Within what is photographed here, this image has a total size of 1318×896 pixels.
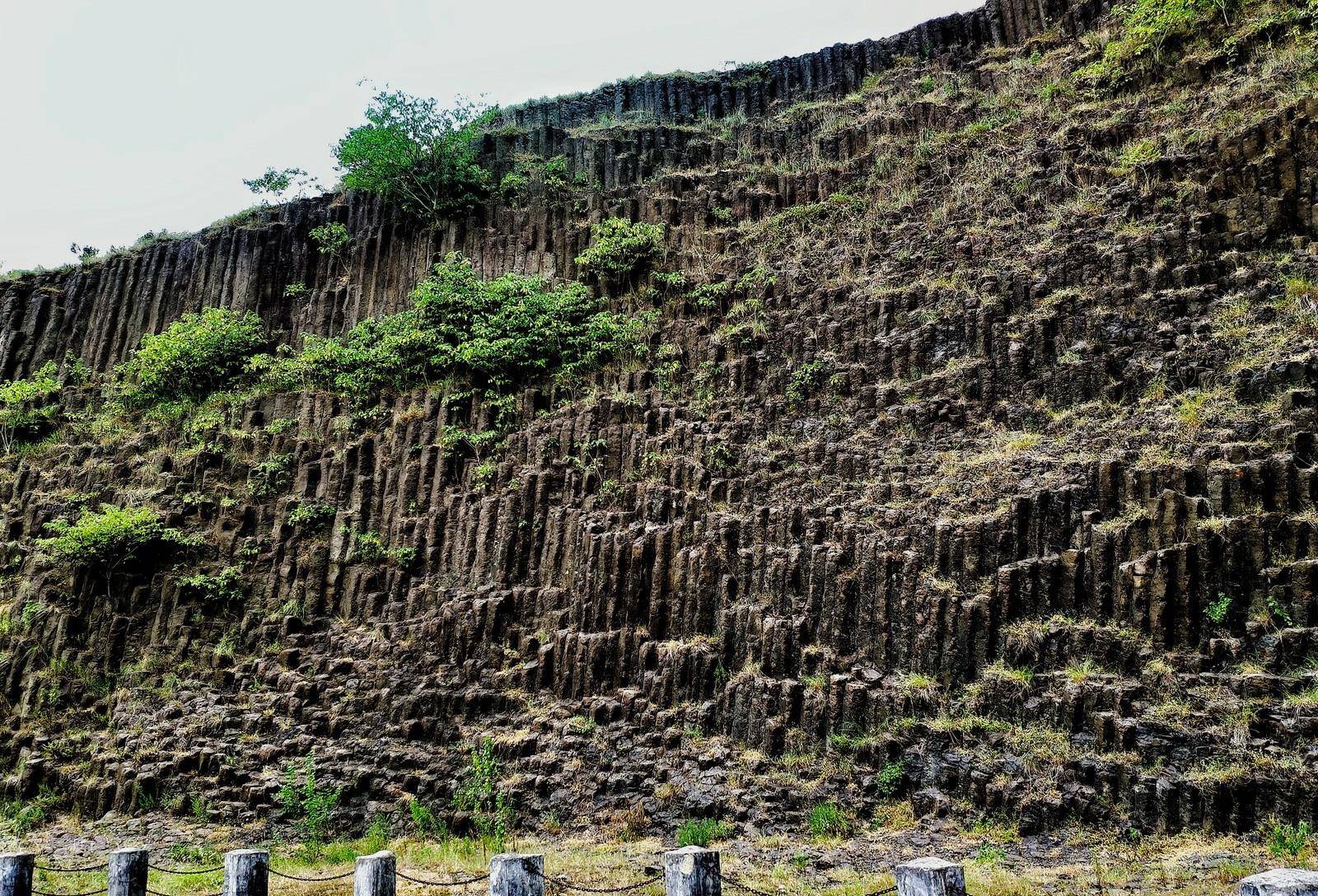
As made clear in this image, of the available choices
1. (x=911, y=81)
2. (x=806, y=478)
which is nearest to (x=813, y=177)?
(x=911, y=81)

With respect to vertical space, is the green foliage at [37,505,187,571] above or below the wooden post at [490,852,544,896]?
above

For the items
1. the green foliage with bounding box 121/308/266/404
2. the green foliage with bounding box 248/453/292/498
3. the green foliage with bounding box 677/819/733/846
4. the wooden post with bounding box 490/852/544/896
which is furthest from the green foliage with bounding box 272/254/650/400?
the wooden post with bounding box 490/852/544/896

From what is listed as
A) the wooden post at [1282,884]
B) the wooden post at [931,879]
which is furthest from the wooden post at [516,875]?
the wooden post at [1282,884]

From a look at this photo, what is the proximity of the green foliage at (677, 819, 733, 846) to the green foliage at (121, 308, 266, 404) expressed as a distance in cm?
1661

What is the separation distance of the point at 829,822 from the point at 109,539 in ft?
47.8

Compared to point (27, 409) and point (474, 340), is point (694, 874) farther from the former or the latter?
point (27, 409)

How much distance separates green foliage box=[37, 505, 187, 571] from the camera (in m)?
18.3

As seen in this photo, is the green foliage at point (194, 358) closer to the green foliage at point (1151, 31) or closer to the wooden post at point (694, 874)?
the green foliage at point (1151, 31)

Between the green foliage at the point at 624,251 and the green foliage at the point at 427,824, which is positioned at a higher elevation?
the green foliage at the point at 624,251

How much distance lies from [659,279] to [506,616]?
8021 mm

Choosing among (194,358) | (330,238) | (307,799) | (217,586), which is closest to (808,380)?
(307,799)

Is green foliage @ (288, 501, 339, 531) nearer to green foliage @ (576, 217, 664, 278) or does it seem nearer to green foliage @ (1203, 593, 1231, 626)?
green foliage @ (576, 217, 664, 278)

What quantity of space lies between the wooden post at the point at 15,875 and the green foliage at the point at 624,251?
15692mm

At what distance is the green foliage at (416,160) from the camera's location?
23.9m
